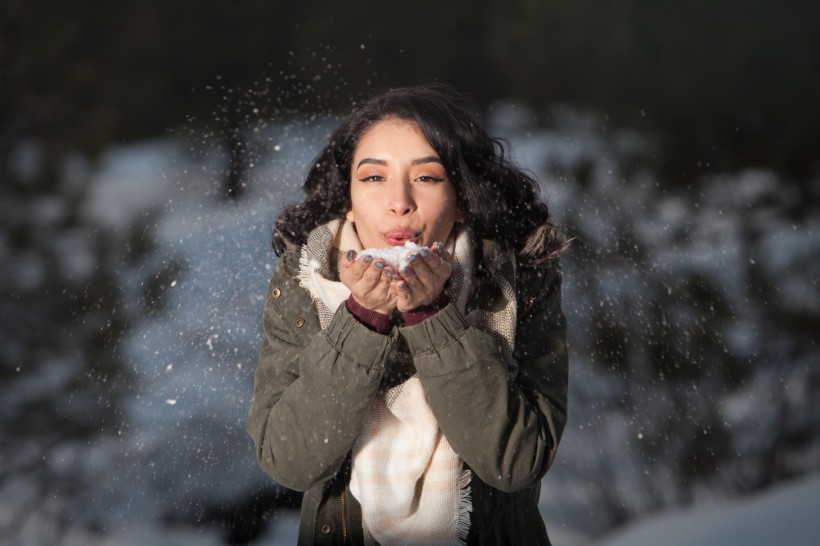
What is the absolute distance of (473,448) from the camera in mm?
1259

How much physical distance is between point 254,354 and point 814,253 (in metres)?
2.09

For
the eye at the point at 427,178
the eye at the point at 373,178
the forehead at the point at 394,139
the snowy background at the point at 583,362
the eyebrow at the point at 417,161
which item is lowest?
the snowy background at the point at 583,362

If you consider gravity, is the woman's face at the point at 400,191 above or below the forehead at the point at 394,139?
below

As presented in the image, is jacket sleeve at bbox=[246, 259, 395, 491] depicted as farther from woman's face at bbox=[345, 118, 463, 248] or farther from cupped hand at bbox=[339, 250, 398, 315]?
woman's face at bbox=[345, 118, 463, 248]

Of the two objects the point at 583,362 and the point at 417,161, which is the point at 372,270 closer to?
the point at 417,161

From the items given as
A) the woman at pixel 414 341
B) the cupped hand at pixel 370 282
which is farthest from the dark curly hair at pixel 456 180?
the cupped hand at pixel 370 282

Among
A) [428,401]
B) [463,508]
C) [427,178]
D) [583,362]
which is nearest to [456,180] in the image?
[427,178]

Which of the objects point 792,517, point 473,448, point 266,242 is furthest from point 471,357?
point 792,517

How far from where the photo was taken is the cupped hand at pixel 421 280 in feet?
4.07

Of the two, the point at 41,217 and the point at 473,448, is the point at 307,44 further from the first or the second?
the point at 473,448

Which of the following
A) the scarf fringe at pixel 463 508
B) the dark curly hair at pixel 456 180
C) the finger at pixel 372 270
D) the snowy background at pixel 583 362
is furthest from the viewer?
the snowy background at pixel 583 362

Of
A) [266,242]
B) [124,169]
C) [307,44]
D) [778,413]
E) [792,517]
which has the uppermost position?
[307,44]

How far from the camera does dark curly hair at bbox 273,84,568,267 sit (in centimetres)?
145

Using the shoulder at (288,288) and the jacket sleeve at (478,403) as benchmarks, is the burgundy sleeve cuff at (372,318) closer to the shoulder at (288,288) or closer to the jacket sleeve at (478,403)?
the jacket sleeve at (478,403)
